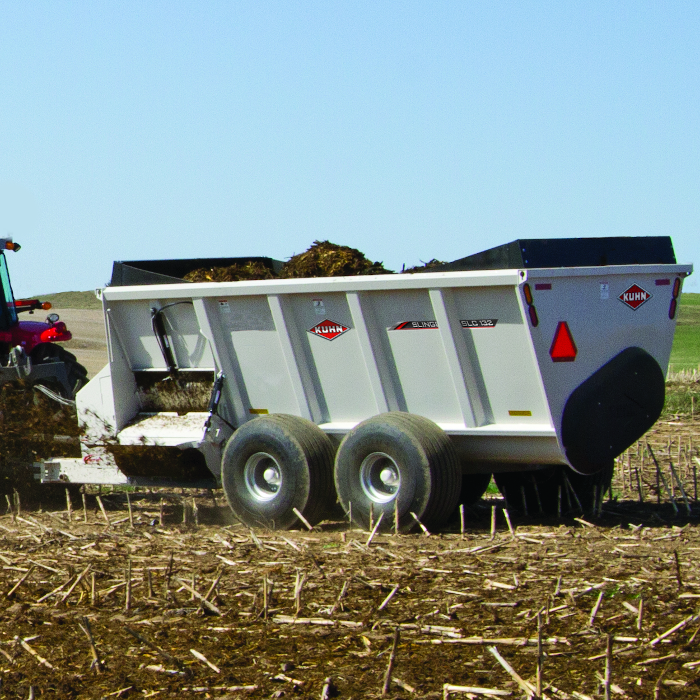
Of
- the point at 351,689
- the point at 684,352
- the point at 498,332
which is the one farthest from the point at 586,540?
the point at 684,352

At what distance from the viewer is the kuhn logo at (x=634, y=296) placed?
808 cm

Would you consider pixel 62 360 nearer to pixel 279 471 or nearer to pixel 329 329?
pixel 279 471

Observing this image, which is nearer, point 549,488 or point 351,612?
point 351,612

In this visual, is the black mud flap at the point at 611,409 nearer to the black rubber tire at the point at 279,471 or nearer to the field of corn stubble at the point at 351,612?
the field of corn stubble at the point at 351,612

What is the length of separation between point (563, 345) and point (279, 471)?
2.39 m

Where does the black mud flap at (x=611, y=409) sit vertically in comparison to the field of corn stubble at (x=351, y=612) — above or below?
above

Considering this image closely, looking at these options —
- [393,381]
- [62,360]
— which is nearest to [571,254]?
[393,381]

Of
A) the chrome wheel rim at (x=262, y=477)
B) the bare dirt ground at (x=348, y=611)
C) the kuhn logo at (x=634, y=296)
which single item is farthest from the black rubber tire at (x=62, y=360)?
the kuhn logo at (x=634, y=296)

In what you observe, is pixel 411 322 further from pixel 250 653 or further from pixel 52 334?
pixel 52 334

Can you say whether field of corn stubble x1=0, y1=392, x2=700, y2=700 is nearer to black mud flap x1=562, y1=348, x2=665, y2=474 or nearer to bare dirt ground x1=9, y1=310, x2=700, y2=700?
bare dirt ground x1=9, y1=310, x2=700, y2=700

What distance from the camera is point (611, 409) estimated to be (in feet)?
26.1

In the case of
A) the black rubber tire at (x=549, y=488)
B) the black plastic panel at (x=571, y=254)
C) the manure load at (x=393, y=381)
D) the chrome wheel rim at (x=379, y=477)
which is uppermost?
the black plastic panel at (x=571, y=254)

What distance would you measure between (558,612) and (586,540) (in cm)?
212

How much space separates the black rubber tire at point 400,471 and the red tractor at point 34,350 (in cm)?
365
